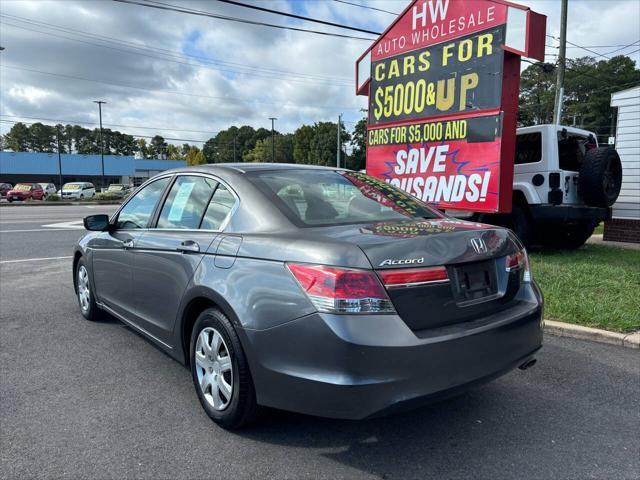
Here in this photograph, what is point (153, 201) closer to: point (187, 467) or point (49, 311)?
point (187, 467)

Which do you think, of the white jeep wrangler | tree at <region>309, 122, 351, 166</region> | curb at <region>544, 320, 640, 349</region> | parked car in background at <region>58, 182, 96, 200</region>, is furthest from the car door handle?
tree at <region>309, 122, 351, 166</region>

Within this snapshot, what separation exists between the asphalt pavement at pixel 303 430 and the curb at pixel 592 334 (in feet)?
0.44

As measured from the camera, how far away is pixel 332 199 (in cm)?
323

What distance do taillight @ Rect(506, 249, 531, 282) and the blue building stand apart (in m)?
69.1

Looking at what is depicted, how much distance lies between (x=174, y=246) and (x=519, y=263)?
224 cm

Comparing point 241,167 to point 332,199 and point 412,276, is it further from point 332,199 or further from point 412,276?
point 412,276

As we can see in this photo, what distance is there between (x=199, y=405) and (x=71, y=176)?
79116 millimetres

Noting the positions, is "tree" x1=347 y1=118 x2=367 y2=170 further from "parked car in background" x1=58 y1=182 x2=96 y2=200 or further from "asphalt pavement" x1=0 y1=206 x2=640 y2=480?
"asphalt pavement" x1=0 y1=206 x2=640 y2=480

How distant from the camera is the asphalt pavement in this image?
2533 mm

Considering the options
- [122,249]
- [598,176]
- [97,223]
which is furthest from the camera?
[598,176]

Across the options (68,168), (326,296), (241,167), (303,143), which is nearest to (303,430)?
(326,296)

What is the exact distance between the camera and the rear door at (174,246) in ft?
10.3

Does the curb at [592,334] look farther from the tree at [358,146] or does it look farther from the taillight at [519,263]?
the tree at [358,146]

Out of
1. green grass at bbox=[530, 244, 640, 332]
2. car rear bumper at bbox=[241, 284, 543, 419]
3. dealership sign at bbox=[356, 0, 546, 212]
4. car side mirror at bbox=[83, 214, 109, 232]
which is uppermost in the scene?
dealership sign at bbox=[356, 0, 546, 212]
